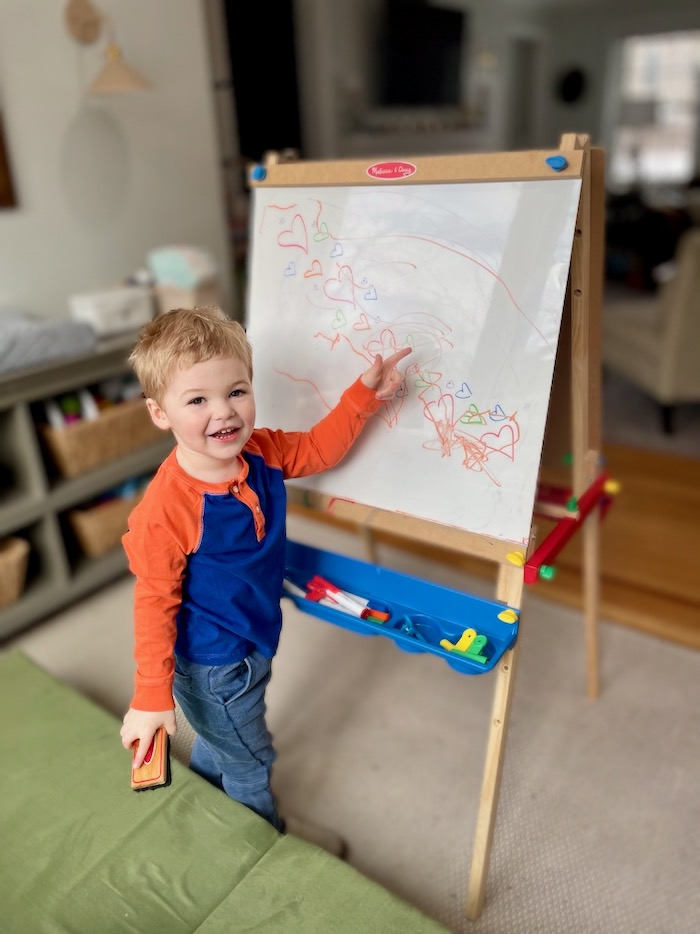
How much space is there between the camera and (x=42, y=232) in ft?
7.61

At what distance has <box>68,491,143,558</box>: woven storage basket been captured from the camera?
7.40 ft

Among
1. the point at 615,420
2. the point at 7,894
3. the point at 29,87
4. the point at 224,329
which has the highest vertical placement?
the point at 29,87

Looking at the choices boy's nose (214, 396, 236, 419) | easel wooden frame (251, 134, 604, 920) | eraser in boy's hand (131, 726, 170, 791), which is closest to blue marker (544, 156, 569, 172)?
easel wooden frame (251, 134, 604, 920)

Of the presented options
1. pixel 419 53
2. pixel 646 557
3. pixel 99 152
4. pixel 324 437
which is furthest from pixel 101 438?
pixel 419 53

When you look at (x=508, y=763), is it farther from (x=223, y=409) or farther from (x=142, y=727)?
(x=223, y=409)

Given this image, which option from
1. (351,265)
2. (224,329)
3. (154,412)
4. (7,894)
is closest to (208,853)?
(7,894)

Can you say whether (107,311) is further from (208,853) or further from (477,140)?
(477,140)

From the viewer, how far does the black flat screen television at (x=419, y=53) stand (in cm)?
493

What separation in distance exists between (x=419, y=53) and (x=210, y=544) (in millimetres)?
5225

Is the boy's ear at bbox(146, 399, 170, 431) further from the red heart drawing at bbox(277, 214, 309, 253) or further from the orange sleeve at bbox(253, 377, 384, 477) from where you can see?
the red heart drawing at bbox(277, 214, 309, 253)

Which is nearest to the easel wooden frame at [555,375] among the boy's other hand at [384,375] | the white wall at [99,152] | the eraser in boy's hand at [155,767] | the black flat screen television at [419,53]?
the boy's other hand at [384,375]

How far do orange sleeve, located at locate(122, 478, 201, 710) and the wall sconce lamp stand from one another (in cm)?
176

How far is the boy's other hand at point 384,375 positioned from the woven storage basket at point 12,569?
131 centimetres

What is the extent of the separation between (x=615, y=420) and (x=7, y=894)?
10.2ft
